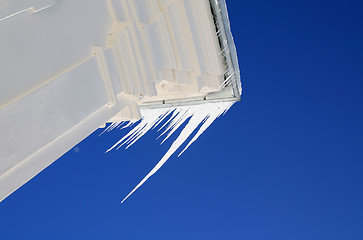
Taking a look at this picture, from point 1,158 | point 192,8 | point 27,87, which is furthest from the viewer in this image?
point 192,8

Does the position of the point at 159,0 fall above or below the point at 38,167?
above

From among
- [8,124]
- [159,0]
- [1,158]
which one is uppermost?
[159,0]

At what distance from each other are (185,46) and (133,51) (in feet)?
2.63

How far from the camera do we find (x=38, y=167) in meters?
2.49

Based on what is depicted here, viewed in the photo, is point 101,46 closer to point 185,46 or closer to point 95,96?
point 95,96

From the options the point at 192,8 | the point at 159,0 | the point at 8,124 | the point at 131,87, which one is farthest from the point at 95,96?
the point at 192,8

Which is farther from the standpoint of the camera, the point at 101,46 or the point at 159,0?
the point at 159,0

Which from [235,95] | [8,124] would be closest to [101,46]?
[8,124]

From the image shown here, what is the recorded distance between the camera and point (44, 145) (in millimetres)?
2473

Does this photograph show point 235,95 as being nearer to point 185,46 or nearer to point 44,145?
point 185,46

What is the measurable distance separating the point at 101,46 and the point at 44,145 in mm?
909

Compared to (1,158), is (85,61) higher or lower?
higher

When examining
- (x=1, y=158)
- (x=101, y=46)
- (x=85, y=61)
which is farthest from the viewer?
(x=101, y=46)

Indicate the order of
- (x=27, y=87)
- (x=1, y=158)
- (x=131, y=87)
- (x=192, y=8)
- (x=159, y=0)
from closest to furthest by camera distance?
(x=1, y=158)
(x=27, y=87)
(x=131, y=87)
(x=159, y=0)
(x=192, y=8)
